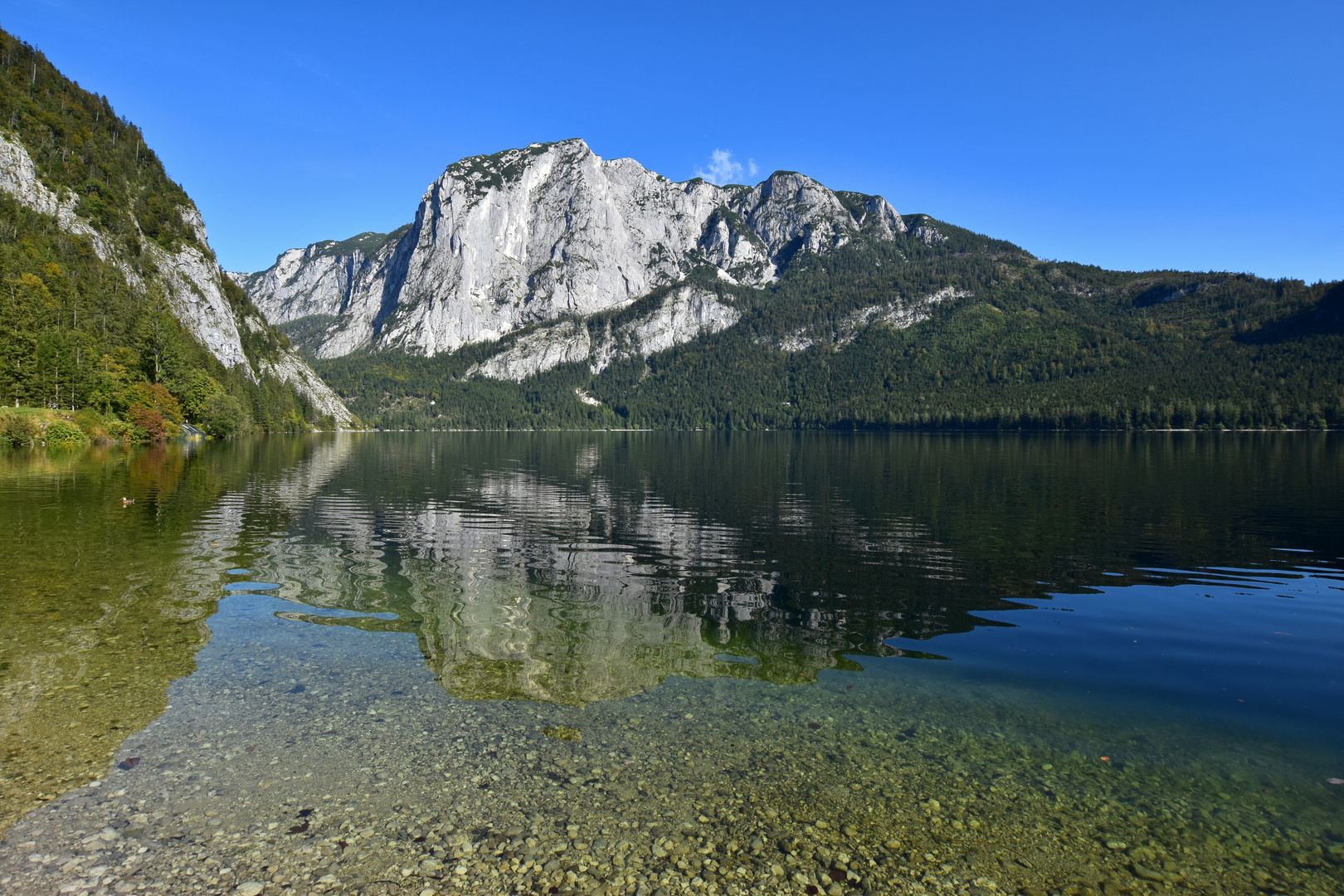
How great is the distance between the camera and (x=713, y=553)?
27.3 m

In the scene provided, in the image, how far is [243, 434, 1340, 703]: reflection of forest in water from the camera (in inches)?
608

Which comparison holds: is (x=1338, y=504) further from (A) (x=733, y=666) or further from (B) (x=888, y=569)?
(A) (x=733, y=666)

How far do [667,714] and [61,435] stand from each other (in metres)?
95.7

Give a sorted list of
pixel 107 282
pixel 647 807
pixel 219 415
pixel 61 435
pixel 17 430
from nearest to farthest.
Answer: pixel 647 807, pixel 17 430, pixel 61 435, pixel 219 415, pixel 107 282

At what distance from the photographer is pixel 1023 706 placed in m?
12.2

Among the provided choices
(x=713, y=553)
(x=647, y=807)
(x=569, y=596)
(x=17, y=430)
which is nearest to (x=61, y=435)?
(x=17, y=430)

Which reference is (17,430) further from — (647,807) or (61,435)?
(647,807)

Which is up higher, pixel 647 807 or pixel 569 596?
pixel 647 807

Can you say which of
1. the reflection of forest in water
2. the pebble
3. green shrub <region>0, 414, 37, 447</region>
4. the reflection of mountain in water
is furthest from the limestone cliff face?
the pebble

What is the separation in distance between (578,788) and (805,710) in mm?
4730

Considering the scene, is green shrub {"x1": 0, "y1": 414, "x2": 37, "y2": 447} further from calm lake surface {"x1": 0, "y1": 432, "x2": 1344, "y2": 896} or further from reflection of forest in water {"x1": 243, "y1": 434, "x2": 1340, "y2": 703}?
calm lake surface {"x1": 0, "y1": 432, "x2": 1344, "y2": 896}

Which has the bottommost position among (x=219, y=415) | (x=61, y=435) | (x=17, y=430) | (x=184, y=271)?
(x=61, y=435)

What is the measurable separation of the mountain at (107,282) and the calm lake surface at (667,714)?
267ft

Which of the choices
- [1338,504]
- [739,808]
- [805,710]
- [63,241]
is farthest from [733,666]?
[63,241]
